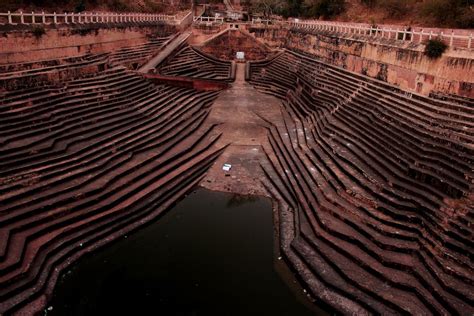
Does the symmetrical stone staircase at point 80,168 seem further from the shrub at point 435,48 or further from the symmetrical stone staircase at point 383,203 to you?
the shrub at point 435,48

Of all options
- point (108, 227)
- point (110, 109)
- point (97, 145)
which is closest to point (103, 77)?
point (110, 109)

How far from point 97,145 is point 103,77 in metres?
5.26

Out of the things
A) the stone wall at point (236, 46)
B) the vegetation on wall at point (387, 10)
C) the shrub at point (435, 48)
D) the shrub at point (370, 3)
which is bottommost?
the stone wall at point (236, 46)

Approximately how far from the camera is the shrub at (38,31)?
632 inches

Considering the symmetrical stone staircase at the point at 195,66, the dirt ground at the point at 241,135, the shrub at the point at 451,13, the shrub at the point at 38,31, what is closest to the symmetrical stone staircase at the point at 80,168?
the dirt ground at the point at 241,135

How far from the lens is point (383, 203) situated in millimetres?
10500

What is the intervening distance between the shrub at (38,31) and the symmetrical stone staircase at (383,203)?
10.8 metres

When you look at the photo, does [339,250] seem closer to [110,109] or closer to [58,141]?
[58,141]

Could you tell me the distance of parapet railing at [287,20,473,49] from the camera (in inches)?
533

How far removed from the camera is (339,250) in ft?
32.0

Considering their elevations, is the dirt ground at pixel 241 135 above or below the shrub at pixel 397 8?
below

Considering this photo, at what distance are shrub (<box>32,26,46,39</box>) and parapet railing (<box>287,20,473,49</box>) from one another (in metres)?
14.2

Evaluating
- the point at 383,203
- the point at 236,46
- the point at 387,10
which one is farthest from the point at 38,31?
the point at 387,10

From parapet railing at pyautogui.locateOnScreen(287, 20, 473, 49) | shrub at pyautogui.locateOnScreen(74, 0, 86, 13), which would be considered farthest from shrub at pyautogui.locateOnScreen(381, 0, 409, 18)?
shrub at pyautogui.locateOnScreen(74, 0, 86, 13)
